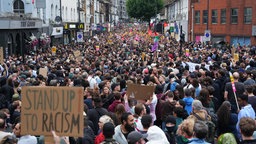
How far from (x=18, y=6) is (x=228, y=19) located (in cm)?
2049

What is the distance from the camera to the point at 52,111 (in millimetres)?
5875

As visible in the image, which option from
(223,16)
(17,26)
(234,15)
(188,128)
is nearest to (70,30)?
(223,16)

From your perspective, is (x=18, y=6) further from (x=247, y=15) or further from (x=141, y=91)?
(x=141, y=91)

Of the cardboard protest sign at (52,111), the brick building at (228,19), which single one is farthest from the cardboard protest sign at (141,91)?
the brick building at (228,19)

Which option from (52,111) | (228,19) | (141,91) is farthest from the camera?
(228,19)

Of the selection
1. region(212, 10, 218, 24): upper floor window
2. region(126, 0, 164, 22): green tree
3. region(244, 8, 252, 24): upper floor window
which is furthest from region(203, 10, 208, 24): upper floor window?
region(126, 0, 164, 22): green tree

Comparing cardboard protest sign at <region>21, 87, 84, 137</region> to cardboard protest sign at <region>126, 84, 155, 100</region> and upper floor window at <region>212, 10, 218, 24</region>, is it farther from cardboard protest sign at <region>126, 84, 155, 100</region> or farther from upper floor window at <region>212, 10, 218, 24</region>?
upper floor window at <region>212, 10, 218, 24</region>

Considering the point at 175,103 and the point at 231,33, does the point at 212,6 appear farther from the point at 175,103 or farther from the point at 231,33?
the point at 175,103

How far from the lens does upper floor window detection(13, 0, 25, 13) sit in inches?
1544

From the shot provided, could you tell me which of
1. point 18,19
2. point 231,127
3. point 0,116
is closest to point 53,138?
point 0,116

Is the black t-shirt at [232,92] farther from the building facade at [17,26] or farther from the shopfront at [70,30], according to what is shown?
the shopfront at [70,30]

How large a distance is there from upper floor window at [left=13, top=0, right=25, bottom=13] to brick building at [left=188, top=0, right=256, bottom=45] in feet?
53.3

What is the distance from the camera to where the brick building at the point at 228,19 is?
133ft

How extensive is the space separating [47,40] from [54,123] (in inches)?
1367
